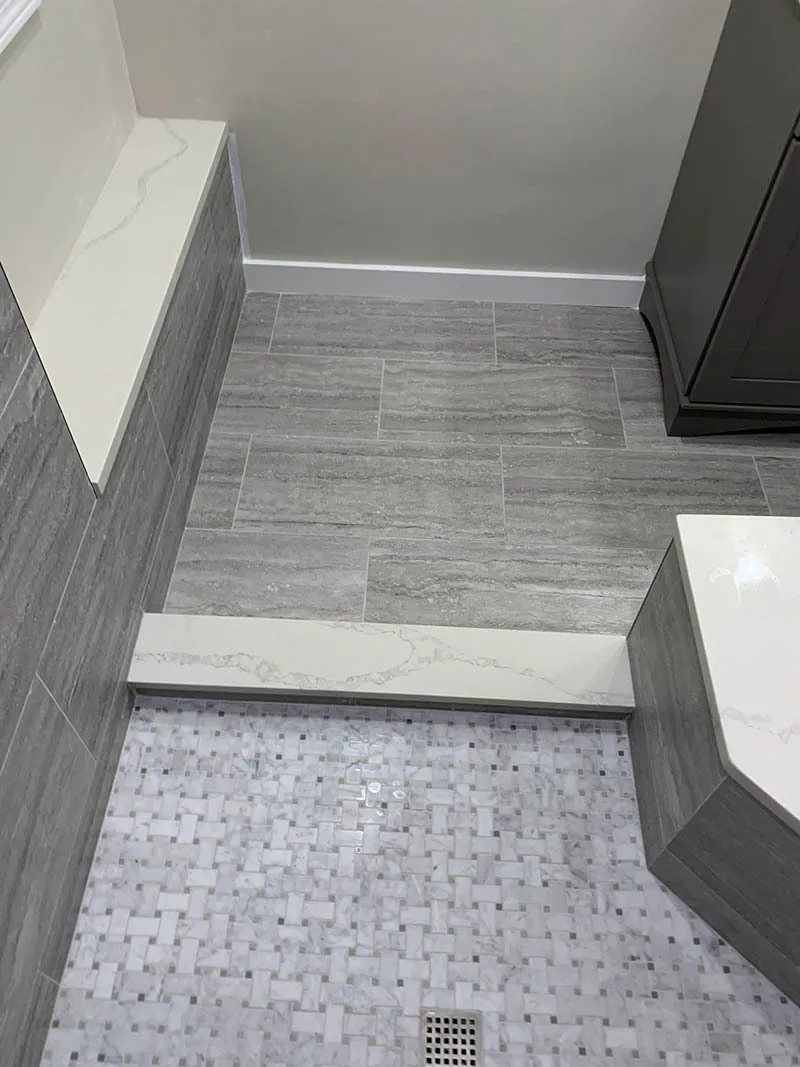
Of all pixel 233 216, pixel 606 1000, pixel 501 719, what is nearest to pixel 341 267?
pixel 233 216

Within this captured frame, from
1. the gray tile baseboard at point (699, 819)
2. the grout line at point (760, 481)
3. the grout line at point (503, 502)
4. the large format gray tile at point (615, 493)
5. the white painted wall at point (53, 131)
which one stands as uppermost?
the white painted wall at point (53, 131)

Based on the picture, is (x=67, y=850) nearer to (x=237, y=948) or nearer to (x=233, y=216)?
(x=237, y=948)

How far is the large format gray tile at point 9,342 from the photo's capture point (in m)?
0.96

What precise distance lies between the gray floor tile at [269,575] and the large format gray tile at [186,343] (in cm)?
20

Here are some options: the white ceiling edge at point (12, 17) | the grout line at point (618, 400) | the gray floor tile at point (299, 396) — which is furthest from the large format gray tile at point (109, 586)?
the grout line at point (618, 400)

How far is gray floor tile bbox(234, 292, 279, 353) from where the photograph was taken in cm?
209

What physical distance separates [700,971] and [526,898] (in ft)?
0.91

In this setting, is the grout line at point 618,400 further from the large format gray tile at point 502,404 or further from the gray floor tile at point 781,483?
the gray floor tile at point 781,483

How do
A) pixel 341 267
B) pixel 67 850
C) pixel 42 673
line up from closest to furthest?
1. pixel 42 673
2. pixel 67 850
3. pixel 341 267

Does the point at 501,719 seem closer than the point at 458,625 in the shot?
Yes

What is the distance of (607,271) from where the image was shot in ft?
7.04

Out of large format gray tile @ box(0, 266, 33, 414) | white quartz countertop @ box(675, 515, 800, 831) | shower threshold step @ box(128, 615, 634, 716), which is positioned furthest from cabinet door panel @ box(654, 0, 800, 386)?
large format gray tile @ box(0, 266, 33, 414)

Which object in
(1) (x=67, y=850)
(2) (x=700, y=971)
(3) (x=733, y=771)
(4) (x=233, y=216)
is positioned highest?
(3) (x=733, y=771)

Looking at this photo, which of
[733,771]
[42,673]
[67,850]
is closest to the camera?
[733,771]
